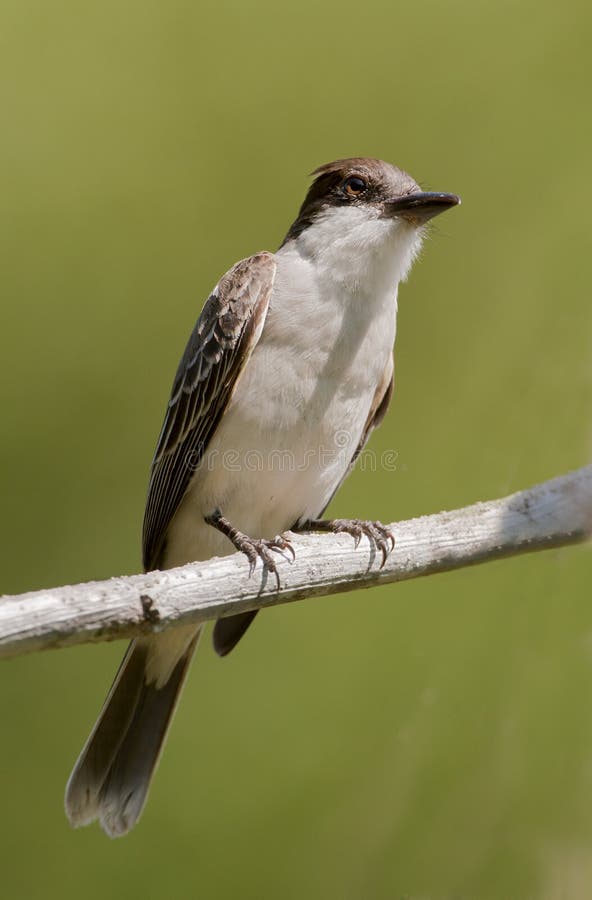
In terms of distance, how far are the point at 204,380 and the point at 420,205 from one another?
99 cm

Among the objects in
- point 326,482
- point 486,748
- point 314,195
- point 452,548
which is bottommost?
point 486,748

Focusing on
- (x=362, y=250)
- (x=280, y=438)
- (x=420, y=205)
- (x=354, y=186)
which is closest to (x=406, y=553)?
(x=280, y=438)

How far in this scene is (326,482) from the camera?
3795 mm

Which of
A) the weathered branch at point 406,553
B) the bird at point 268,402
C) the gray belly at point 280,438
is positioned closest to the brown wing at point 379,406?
the bird at point 268,402

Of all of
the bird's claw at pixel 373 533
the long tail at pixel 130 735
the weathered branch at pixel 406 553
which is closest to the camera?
the weathered branch at pixel 406 553

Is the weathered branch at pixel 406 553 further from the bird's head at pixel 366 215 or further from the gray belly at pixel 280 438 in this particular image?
the bird's head at pixel 366 215

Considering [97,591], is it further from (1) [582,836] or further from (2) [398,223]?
(1) [582,836]

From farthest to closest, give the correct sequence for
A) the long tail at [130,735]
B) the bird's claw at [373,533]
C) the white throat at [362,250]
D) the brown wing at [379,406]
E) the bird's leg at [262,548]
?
the brown wing at [379,406] → the long tail at [130,735] → the white throat at [362,250] → the bird's claw at [373,533] → the bird's leg at [262,548]

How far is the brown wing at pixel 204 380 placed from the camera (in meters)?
3.64

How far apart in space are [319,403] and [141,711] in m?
1.40

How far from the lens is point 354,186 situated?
149 inches

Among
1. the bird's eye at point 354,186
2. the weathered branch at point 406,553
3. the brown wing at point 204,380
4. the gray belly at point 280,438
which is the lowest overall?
the weathered branch at point 406,553

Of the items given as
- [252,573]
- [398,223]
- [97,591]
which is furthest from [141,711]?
[398,223]

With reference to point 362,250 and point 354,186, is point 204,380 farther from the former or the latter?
point 354,186
